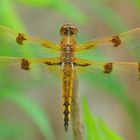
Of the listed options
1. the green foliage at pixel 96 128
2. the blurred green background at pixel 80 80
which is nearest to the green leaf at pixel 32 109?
the blurred green background at pixel 80 80

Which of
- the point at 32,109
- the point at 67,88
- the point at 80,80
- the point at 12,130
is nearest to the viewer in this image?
the point at 67,88

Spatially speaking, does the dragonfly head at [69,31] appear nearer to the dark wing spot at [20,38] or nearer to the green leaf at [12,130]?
the dark wing spot at [20,38]

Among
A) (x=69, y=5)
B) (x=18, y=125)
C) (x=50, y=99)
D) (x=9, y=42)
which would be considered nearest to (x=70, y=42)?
(x=9, y=42)

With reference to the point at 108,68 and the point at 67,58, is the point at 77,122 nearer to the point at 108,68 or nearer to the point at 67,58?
the point at 67,58

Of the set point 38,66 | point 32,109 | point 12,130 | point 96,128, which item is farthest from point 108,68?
point 12,130

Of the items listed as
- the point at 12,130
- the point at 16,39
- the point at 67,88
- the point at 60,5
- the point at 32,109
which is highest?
the point at 60,5

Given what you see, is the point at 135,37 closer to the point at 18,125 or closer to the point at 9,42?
the point at 9,42
